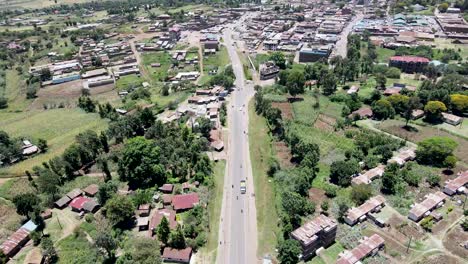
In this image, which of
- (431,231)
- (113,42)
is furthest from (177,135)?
(113,42)

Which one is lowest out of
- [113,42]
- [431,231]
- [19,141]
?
[431,231]

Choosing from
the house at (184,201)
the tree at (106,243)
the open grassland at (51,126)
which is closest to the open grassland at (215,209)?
the house at (184,201)

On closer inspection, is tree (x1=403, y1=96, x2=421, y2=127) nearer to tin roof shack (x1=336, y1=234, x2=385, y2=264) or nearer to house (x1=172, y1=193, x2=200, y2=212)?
tin roof shack (x1=336, y1=234, x2=385, y2=264)

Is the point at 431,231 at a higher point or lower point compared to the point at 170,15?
lower

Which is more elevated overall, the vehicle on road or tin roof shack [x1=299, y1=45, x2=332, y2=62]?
tin roof shack [x1=299, y1=45, x2=332, y2=62]

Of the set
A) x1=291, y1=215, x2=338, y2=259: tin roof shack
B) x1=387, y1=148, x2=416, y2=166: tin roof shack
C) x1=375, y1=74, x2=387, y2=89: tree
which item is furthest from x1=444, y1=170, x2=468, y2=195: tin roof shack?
x1=375, y1=74, x2=387, y2=89: tree

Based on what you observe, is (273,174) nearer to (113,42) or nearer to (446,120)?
(446,120)

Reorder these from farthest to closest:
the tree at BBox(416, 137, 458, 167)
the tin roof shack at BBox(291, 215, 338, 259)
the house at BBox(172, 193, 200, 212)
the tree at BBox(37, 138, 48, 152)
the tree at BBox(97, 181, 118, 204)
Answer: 1. the tree at BBox(37, 138, 48, 152)
2. the tree at BBox(416, 137, 458, 167)
3. the tree at BBox(97, 181, 118, 204)
4. the house at BBox(172, 193, 200, 212)
5. the tin roof shack at BBox(291, 215, 338, 259)

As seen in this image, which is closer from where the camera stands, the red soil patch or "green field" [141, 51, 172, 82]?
the red soil patch
